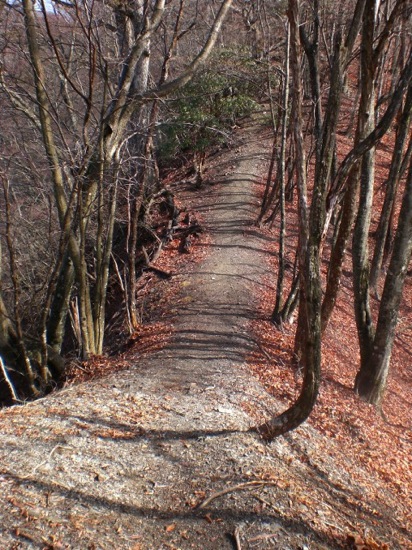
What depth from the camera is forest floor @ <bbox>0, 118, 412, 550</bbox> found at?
425 centimetres

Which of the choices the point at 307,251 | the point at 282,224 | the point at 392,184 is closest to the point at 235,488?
the point at 307,251

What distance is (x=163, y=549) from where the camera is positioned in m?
4.07

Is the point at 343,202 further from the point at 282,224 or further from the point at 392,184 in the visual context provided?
the point at 392,184

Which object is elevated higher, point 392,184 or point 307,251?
point 307,251

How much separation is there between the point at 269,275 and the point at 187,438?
23.6 feet

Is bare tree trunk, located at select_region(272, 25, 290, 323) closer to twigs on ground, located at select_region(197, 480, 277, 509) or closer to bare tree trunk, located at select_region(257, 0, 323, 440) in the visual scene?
bare tree trunk, located at select_region(257, 0, 323, 440)

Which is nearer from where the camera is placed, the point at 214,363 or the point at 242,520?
the point at 242,520

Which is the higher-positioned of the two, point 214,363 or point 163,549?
point 163,549

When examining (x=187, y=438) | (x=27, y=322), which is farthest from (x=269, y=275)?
(x=187, y=438)

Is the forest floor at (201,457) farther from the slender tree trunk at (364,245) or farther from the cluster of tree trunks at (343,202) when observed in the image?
the slender tree trunk at (364,245)

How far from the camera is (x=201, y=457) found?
5.25m

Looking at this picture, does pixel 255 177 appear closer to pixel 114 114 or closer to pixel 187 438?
pixel 114 114

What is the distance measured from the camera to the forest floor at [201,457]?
4.25 meters

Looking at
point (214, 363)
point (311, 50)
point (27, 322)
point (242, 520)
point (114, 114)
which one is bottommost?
point (27, 322)
